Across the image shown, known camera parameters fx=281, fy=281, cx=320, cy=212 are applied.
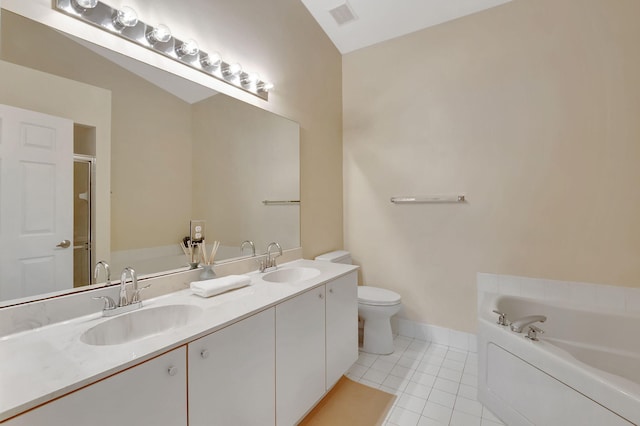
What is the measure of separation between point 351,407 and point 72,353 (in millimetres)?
1518

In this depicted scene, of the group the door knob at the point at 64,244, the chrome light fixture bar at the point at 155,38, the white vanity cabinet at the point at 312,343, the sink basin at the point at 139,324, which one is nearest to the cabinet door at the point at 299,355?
the white vanity cabinet at the point at 312,343

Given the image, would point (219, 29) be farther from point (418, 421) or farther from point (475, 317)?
point (475, 317)

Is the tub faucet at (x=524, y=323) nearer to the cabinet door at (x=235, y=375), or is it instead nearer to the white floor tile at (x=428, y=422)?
the white floor tile at (x=428, y=422)

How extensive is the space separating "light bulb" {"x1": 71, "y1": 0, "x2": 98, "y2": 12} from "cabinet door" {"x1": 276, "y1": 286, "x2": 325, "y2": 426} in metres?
1.51

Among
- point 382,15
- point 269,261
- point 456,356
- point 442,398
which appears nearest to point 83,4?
point 269,261

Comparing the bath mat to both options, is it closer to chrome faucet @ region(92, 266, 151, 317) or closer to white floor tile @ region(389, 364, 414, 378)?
white floor tile @ region(389, 364, 414, 378)

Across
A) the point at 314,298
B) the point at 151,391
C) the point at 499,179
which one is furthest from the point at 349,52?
the point at 151,391

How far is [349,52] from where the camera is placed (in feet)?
9.68

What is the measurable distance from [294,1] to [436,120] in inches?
61.6

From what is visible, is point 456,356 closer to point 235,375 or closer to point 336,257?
point 336,257

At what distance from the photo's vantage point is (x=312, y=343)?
5.18 feet

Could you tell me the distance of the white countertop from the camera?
67 centimetres

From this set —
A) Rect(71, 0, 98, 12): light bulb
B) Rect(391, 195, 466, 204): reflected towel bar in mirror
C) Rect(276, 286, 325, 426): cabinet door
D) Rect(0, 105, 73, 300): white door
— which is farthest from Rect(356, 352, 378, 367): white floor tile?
Rect(71, 0, 98, 12): light bulb

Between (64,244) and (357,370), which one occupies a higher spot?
(64,244)
